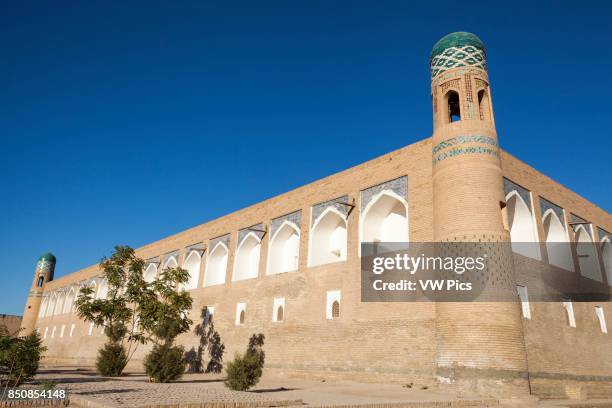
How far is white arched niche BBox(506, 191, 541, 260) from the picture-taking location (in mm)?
11812

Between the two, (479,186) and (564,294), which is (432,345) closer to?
(479,186)

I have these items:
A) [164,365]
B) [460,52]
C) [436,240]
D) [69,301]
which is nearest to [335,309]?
A: [436,240]

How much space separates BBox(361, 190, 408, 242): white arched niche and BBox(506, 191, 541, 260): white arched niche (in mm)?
2605

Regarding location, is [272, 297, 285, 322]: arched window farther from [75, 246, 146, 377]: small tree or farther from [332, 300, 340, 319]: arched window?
[75, 246, 146, 377]: small tree

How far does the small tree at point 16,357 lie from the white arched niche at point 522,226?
33.4 ft

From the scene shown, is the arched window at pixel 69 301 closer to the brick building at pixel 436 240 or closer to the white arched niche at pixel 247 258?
the brick building at pixel 436 240

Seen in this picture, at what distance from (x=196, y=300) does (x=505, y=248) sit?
1225cm

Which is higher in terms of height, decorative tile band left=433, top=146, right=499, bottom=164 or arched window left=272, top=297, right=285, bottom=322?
decorative tile band left=433, top=146, right=499, bottom=164

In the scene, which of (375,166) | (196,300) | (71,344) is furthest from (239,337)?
(71,344)

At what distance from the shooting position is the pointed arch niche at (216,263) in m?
18.2

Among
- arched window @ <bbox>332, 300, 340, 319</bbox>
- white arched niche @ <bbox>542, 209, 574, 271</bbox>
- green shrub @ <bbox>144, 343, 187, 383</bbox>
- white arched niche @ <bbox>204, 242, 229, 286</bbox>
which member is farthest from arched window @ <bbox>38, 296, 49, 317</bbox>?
white arched niche @ <bbox>542, 209, 574, 271</bbox>

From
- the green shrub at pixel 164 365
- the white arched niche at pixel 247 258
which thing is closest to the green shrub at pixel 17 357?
the green shrub at pixel 164 365

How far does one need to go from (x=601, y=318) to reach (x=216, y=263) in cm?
1286

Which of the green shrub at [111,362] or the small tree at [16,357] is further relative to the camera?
the green shrub at [111,362]
